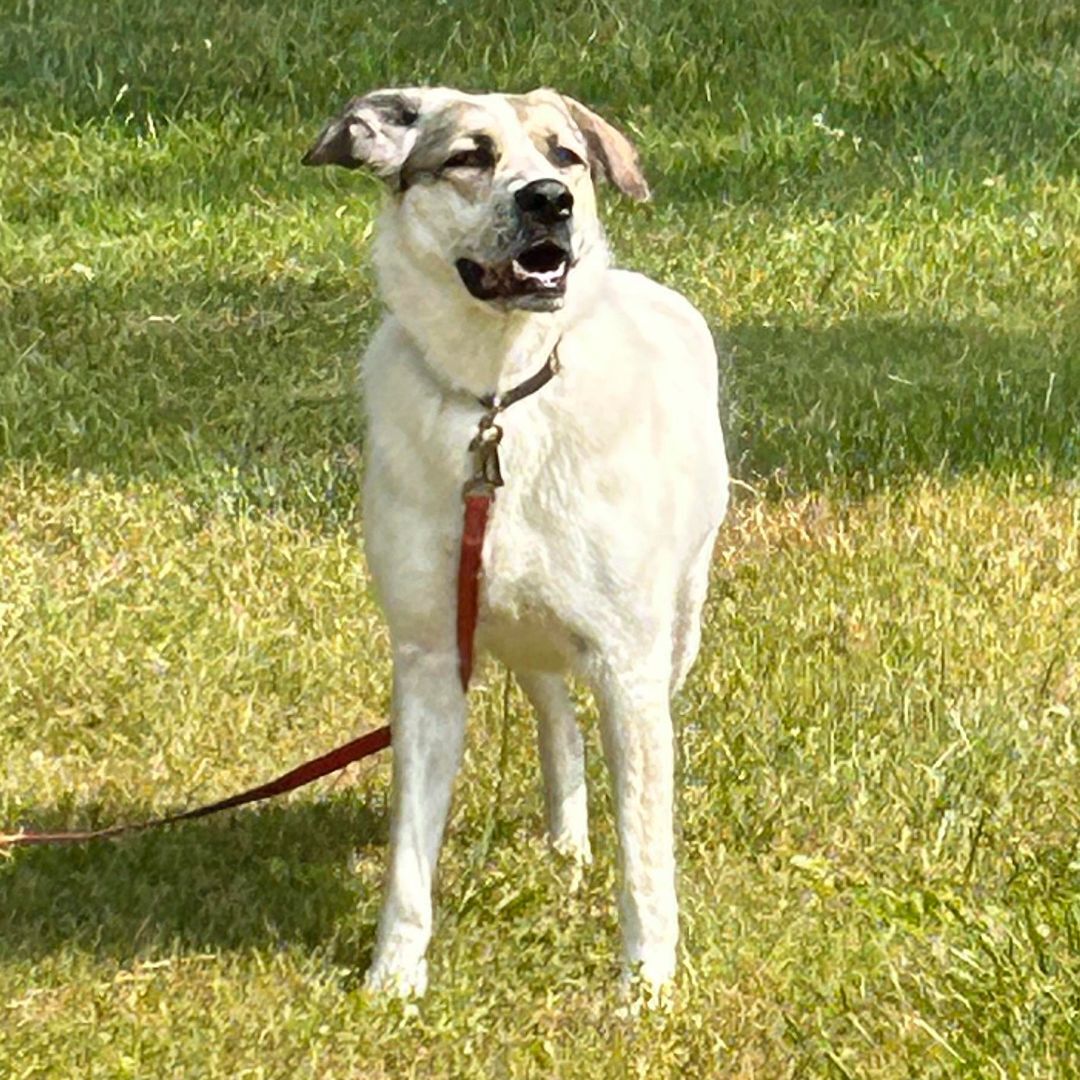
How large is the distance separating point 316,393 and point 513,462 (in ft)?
14.6

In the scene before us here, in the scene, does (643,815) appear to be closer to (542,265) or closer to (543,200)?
(542,265)

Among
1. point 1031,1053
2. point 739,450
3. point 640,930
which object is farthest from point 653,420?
point 739,450

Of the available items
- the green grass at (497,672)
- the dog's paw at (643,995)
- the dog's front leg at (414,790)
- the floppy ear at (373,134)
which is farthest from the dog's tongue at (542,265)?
the dog's paw at (643,995)

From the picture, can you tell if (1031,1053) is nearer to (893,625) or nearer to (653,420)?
(653,420)

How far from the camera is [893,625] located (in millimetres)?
6926

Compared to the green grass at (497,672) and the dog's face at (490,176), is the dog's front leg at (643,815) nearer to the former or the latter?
the green grass at (497,672)

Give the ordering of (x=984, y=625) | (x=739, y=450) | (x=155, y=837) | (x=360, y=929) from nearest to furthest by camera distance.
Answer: (x=360, y=929), (x=155, y=837), (x=984, y=625), (x=739, y=450)

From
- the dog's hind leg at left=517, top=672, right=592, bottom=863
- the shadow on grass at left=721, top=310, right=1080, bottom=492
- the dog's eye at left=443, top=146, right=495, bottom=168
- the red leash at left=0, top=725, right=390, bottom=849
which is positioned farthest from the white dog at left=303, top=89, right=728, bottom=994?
the shadow on grass at left=721, top=310, right=1080, bottom=492

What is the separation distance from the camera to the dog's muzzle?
4.85 m

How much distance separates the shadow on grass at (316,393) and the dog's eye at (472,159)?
9.86ft

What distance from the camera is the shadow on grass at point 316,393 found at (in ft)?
27.7

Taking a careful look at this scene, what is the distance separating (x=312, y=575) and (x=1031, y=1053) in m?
3.56

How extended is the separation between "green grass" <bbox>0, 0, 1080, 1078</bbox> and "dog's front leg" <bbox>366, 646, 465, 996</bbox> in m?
0.10

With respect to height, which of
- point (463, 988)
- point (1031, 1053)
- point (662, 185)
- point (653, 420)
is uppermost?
point (653, 420)
